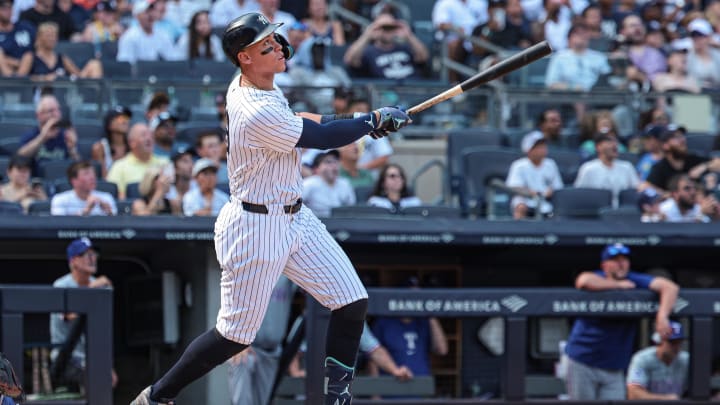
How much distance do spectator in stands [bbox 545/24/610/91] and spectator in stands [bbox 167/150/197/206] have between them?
3.80 m

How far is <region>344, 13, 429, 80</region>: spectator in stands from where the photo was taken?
11438 mm

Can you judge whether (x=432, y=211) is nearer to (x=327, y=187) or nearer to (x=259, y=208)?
(x=327, y=187)

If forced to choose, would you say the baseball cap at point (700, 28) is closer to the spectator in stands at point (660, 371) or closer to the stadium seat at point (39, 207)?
the spectator in stands at point (660, 371)

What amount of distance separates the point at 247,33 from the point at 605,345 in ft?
13.9

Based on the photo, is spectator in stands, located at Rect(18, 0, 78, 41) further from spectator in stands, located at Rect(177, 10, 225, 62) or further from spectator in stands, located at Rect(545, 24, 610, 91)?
spectator in stands, located at Rect(545, 24, 610, 91)

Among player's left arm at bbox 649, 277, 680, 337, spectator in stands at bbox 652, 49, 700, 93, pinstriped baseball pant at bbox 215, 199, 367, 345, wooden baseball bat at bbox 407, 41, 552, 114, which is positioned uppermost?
spectator in stands at bbox 652, 49, 700, 93

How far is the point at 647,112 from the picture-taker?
1102cm

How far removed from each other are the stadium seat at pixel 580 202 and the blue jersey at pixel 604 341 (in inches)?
37.0

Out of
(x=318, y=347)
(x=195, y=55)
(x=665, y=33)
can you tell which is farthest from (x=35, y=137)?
(x=665, y=33)

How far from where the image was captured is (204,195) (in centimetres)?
874

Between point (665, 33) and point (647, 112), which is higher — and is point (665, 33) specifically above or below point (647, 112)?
above

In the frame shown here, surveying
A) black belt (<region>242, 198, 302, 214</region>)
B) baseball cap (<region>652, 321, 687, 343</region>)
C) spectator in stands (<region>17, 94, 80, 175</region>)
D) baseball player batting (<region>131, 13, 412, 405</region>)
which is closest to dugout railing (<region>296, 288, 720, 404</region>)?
baseball cap (<region>652, 321, 687, 343</region>)

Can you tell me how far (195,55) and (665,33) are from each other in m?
4.66

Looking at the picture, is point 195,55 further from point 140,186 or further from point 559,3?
point 559,3
